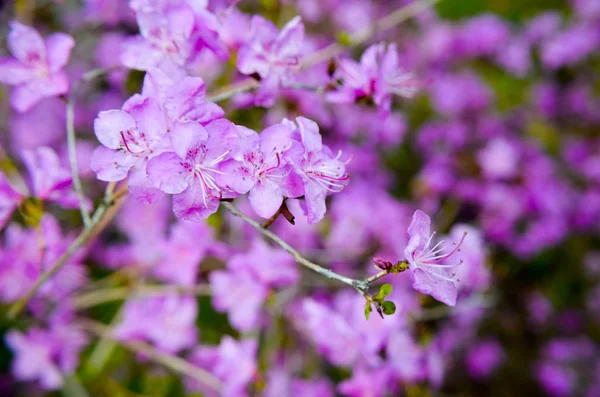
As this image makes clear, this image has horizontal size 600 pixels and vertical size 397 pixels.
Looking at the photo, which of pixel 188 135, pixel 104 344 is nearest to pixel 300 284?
pixel 104 344

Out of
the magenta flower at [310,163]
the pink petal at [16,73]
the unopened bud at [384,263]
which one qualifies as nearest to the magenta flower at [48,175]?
the pink petal at [16,73]

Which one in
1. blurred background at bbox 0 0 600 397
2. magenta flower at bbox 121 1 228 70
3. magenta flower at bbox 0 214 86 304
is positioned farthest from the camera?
blurred background at bbox 0 0 600 397

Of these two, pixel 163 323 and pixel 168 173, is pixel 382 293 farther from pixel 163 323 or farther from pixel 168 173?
pixel 163 323

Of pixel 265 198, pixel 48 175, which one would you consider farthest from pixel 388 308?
pixel 48 175

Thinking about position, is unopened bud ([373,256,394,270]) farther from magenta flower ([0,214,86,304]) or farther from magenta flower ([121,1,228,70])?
magenta flower ([0,214,86,304])

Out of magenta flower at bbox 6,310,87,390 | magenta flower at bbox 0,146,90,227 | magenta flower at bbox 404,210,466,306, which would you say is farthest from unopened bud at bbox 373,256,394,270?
magenta flower at bbox 6,310,87,390

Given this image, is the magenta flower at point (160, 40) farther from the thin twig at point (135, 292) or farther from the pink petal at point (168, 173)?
the thin twig at point (135, 292)
